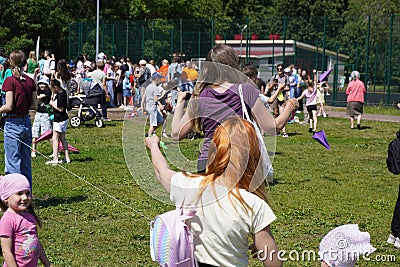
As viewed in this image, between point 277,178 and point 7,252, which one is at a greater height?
point 7,252

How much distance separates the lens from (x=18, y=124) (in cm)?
840

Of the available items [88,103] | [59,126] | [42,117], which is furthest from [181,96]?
[88,103]

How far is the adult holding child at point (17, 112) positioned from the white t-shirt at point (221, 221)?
206 inches

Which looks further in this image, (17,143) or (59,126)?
(59,126)

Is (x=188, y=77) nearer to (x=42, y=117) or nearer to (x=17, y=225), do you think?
(x=17, y=225)

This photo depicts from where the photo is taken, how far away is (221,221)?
346 centimetres

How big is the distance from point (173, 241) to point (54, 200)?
6.45 m

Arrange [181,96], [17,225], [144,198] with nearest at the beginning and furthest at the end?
[17,225] < [181,96] < [144,198]

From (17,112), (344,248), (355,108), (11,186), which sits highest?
(17,112)

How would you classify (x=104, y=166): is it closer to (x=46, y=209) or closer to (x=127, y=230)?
(x=46, y=209)

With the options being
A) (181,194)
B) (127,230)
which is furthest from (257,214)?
(127,230)

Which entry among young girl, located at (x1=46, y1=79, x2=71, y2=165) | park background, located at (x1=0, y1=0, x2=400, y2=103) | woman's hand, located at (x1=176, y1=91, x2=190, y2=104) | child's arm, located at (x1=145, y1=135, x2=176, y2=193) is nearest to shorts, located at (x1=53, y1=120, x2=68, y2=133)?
young girl, located at (x1=46, y1=79, x2=71, y2=165)

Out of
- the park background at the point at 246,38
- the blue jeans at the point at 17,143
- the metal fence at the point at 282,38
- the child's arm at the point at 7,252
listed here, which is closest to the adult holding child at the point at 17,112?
the blue jeans at the point at 17,143

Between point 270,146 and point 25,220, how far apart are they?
1991 millimetres
